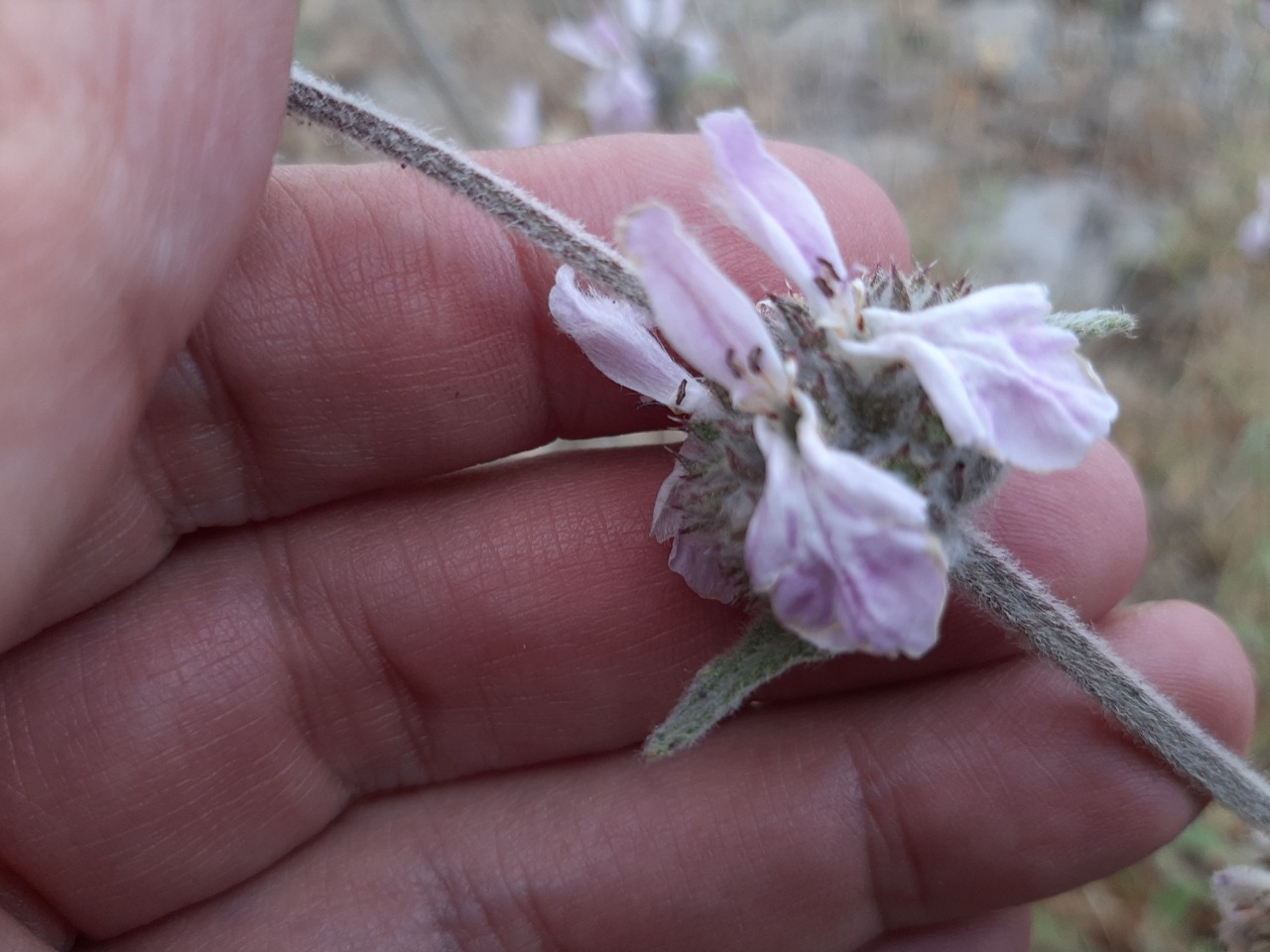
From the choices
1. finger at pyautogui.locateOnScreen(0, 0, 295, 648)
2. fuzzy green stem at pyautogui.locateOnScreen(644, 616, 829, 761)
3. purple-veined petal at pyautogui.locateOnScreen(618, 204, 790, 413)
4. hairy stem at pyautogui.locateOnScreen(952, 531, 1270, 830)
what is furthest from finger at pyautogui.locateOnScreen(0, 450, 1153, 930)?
purple-veined petal at pyautogui.locateOnScreen(618, 204, 790, 413)

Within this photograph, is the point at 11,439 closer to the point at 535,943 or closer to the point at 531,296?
the point at 531,296

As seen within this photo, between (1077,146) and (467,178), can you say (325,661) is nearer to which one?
(467,178)

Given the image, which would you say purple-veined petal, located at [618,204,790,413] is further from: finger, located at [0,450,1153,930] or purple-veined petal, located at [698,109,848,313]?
finger, located at [0,450,1153,930]

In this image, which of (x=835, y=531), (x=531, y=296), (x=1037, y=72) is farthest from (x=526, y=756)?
(x=1037, y=72)

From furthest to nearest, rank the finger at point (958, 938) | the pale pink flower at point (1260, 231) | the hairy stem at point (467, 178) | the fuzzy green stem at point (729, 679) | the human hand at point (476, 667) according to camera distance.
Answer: the pale pink flower at point (1260, 231)
the finger at point (958, 938)
the human hand at point (476, 667)
the hairy stem at point (467, 178)
the fuzzy green stem at point (729, 679)

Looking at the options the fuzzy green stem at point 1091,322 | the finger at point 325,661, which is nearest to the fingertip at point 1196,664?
the finger at point 325,661

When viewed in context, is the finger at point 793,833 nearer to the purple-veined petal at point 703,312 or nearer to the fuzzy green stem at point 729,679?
the fuzzy green stem at point 729,679

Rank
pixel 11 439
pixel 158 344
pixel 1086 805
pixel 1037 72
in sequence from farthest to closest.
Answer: pixel 1037 72 < pixel 1086 805 < pixel 158 344 < pixel 11 439

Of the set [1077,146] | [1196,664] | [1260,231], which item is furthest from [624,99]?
[1196,664]

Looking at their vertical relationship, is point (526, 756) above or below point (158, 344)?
below
